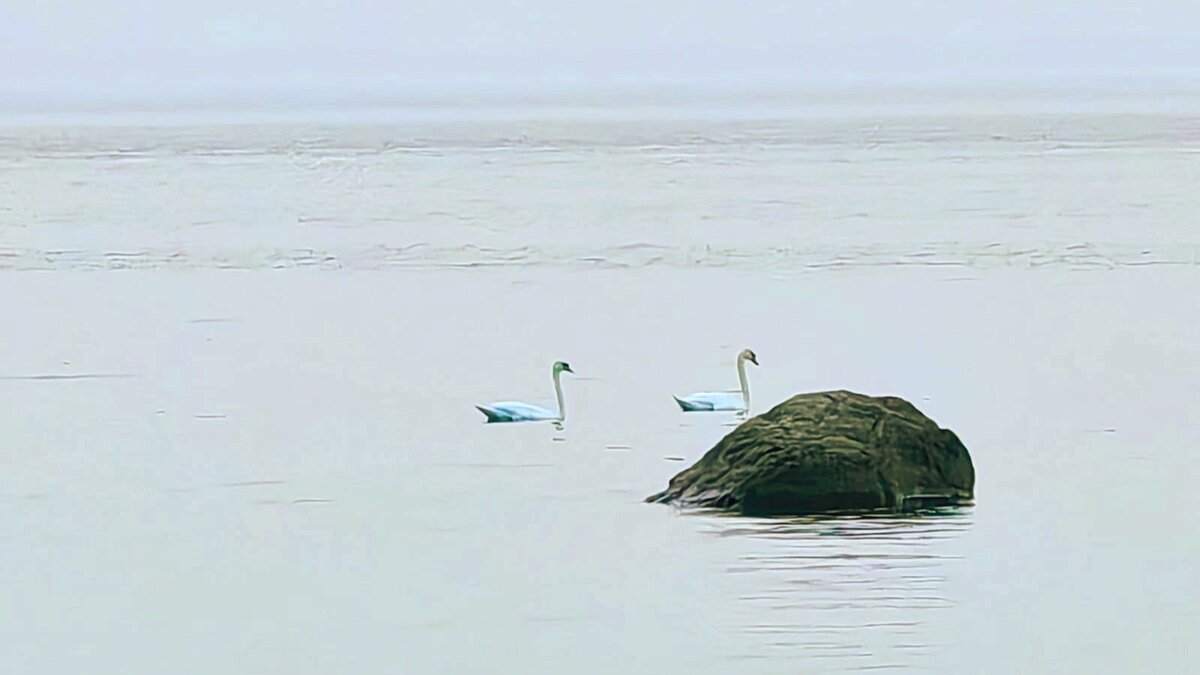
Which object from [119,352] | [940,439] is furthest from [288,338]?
[940,439]

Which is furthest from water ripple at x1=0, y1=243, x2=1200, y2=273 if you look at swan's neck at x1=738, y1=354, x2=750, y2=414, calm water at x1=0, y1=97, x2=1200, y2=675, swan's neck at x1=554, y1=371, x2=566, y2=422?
swan's neck at x1=554, y1=371, x2=566, y2=422

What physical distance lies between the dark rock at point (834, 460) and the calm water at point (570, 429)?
0.46ft

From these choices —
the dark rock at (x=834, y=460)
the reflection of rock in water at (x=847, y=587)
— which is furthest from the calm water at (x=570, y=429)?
the dark rock at (x=834, y=460)

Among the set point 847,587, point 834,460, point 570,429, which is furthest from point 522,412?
point 847,587

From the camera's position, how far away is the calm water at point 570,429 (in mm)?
7902

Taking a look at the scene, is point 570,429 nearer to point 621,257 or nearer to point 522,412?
point 522,412

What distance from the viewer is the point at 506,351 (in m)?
14.9

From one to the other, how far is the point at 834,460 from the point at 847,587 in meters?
1.08

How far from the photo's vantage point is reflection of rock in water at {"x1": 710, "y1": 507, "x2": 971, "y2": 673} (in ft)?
24.9

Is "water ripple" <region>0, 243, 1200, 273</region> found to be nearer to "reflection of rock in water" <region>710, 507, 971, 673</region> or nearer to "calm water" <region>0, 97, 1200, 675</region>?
"calm water" <region>0, 97, 1200, 675</region>

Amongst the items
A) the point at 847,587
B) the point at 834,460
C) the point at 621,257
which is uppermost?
the point at 834,460

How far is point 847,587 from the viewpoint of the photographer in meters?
8.25

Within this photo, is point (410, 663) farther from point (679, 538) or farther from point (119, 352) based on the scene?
point (119, 352)

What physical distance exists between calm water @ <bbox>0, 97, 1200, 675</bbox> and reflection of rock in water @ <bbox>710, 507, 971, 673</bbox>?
18 mm
